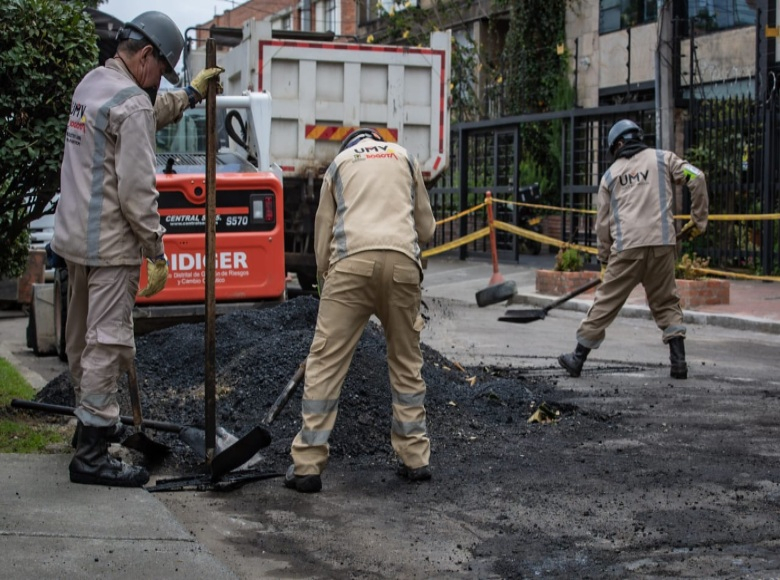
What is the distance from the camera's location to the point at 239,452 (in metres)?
5.53

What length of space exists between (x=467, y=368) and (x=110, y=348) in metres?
4.51

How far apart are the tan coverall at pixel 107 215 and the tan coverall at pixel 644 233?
485 centimetres

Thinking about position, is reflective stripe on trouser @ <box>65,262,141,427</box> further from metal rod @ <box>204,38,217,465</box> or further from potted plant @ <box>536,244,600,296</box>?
potted plant @ <box>536,244,600,296</box>

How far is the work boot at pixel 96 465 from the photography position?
5359 mm

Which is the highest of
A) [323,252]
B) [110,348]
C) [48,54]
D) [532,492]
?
[48,54]

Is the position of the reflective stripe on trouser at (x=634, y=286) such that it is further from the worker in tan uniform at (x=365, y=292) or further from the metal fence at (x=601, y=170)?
the metal fence at (x=601, y=170)

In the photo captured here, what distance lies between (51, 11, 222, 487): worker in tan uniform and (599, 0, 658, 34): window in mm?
17925

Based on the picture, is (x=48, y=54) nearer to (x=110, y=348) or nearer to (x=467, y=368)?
(x=110, y=348)

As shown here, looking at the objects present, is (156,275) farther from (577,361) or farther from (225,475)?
(577,361)

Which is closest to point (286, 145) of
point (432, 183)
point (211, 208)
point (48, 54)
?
point (432, 183)

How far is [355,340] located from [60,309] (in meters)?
5.51

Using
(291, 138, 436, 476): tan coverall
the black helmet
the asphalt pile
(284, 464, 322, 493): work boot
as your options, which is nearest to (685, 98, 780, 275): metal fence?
the asphalt pile

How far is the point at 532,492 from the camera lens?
558 centimetres

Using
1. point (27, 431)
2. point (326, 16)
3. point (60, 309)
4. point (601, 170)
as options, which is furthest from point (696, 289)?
point (326, 16)
